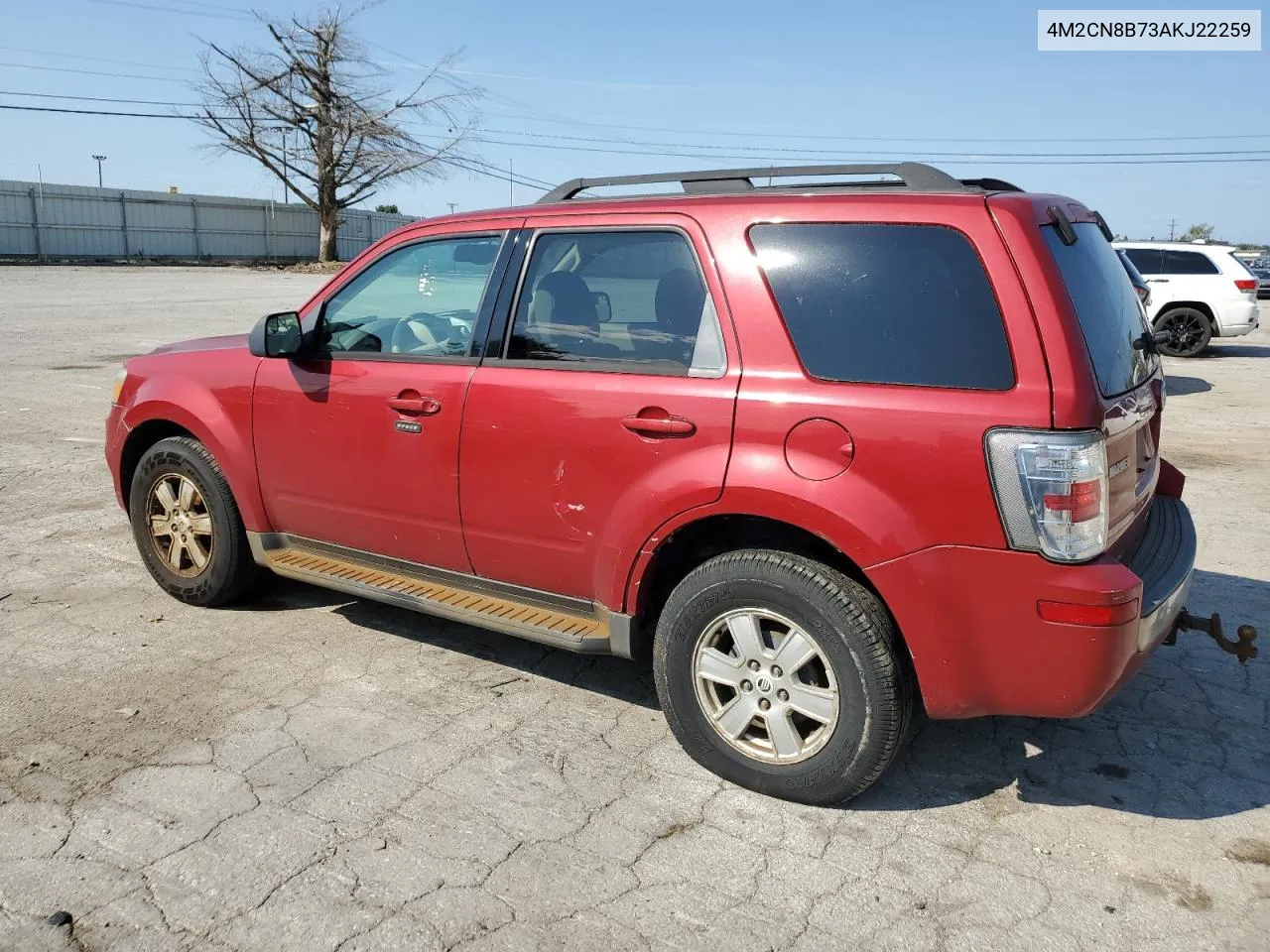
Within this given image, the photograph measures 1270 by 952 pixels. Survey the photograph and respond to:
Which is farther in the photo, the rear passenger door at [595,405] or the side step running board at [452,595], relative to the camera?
the side step running board at [452,595]

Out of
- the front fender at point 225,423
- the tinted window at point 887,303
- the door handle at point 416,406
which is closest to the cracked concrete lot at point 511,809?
the front fender at point 225,423

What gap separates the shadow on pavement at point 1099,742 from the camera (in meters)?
3.46

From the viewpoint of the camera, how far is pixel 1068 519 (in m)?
2.88

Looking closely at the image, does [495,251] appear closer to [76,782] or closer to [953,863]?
[76,782]

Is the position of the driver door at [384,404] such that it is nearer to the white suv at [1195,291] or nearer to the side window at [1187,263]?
the white suv at [1195,291]

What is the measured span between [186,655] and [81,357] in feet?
36.8

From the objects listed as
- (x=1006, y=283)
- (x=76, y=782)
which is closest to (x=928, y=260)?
(x=1006, y=283)

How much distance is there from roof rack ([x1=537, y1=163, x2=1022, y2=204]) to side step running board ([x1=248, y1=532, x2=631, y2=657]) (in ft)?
5.00

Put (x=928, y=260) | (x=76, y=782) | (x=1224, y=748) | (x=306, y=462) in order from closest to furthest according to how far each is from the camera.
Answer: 1. (x=928, y=260)
2. (x=76, y=782)
3. (x=1224, y=748)
4. (x=306, y=462)

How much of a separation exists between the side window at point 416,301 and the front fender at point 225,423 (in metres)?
0.55

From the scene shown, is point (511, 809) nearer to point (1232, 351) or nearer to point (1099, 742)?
point (1099, 742)

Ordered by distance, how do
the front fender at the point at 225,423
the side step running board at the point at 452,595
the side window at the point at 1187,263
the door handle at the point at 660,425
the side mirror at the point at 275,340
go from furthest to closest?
the side window at the point at 1187,263 → the front fender at the point at 225,423 → the side mirror at the point at 275,340 → the side step running board at the point at 452,595 → the door handle at the point at 660,425

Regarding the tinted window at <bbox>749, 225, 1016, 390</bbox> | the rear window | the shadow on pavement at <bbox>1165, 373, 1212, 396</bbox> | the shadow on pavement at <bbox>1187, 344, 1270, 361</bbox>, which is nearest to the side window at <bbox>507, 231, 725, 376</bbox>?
the tinted window at <bbox>749, 225, 1016, 390</bbox>

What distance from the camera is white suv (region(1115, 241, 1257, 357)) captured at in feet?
A: 56.4
